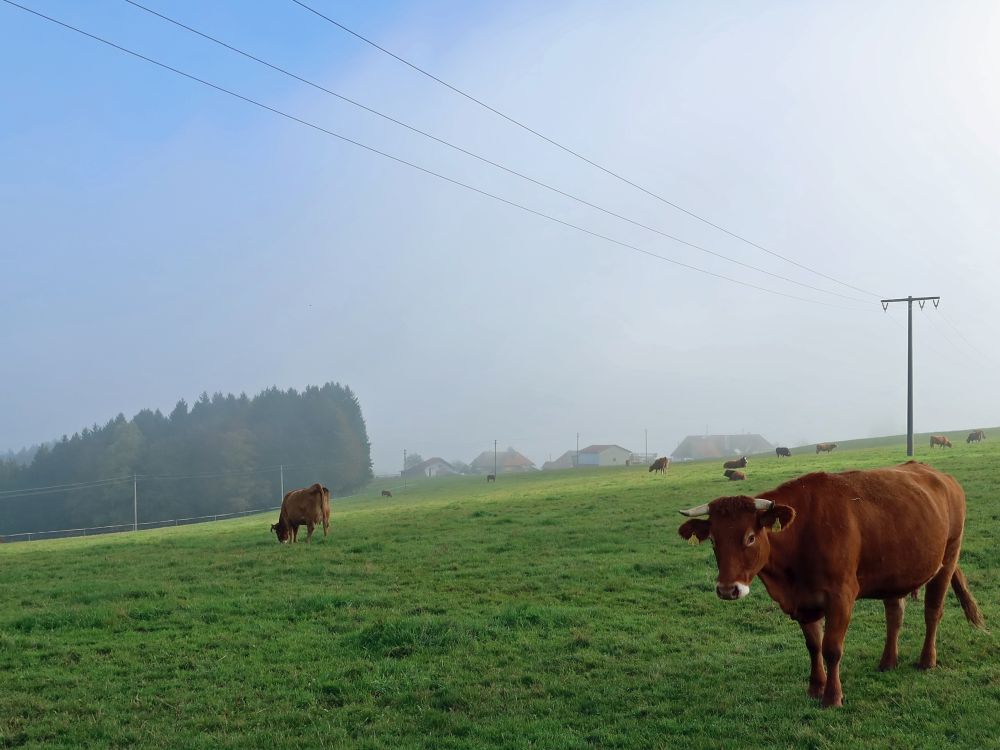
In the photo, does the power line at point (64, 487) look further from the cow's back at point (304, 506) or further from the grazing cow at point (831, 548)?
the grazing cow at point (831, 548)

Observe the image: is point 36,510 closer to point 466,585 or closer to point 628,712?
point 466,585

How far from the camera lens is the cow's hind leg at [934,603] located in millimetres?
9055

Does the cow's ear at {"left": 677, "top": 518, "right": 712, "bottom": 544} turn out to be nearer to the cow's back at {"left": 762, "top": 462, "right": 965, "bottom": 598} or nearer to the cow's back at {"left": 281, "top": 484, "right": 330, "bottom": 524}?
the cow's back at {"left": 762, "top": 462, "right": 965, "bottom": 598}

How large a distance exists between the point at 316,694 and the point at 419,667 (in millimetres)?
1484

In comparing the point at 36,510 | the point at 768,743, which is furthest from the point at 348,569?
the point at 36,510

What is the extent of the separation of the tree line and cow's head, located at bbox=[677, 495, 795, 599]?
11267 cm

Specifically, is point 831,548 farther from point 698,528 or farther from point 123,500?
point 123,500

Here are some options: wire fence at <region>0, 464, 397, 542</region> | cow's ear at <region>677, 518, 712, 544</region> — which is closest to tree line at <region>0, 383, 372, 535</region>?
wire fence at <region>0, 464, 397, 542</region>

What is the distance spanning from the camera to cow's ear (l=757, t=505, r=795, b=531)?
779 centimetres

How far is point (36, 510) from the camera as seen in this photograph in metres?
116

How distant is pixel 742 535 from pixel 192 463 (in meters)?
126

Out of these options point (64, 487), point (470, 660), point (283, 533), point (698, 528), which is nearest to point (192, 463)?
point (64, 487)

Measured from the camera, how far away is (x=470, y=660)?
10.6 m

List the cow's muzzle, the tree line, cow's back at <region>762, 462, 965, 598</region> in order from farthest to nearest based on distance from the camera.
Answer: the tree line < cow's back at <region>762, 462, 965, 598</region> < the cow's muzzle
